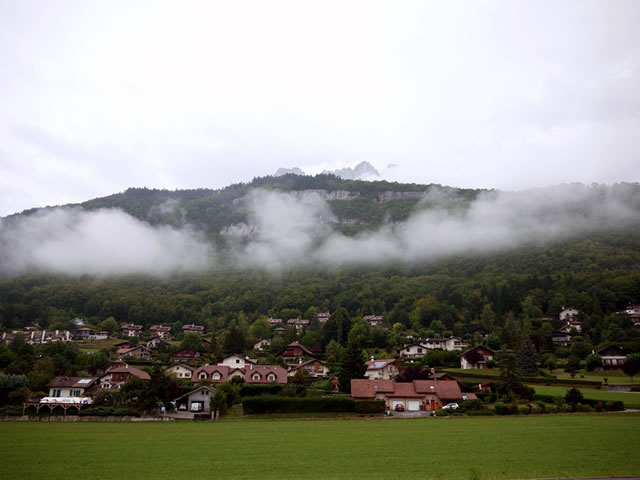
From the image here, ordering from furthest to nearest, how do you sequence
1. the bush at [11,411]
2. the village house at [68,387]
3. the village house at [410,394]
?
1. the village house at [68,387]
2. the village house at [410,394]
3. the bush at [11,411]

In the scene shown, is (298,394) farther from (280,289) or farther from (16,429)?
(280,289)

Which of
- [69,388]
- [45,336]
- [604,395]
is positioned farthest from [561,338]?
[45,336]

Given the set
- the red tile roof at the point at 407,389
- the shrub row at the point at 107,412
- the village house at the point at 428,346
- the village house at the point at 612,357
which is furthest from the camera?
the village house at the point at 428,346

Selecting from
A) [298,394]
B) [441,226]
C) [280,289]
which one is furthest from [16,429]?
[441,226]

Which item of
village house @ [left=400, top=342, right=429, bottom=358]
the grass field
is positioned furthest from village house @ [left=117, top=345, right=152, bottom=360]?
the grass field

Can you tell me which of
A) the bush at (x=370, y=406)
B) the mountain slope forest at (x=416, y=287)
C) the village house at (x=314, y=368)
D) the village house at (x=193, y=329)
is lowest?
the village house at (x=314, y=368)

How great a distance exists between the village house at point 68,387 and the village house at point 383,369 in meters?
33.7

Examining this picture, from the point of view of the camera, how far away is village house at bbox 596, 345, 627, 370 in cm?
5738

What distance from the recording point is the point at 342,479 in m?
14.3

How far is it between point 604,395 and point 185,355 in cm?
6289

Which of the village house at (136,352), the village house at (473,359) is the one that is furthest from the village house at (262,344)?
the village house at (473,359)

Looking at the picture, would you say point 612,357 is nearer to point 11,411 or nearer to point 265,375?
point 265,375

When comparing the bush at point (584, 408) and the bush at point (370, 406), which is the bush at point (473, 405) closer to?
the bush at point (370, 406)

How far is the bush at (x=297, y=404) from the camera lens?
38.7 metres
